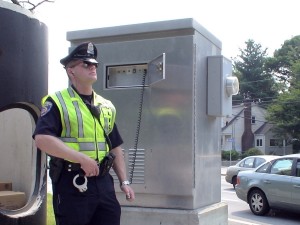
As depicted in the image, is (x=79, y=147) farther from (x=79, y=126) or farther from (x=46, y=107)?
(x=46, y=107)

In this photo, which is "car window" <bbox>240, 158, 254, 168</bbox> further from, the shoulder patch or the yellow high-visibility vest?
the shoulder patch

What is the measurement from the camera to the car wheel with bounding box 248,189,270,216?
36.0 ft

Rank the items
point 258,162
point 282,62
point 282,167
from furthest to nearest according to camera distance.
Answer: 1. point 282,62
2. point 258,162
3. point 282,167

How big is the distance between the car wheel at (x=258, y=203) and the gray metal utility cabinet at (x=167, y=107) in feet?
23.5

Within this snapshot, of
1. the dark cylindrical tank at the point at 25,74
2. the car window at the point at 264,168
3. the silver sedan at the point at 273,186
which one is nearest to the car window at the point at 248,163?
the silver sedan at the point at 273,186

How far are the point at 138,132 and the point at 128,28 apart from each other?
3.02ft

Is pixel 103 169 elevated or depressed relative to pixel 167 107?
depressed

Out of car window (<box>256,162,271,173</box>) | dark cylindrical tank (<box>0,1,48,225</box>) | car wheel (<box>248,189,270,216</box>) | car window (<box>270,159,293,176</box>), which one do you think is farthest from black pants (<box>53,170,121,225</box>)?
car window (<box>256,162,271,173</box>)

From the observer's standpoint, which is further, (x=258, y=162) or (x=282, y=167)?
(x=258, y=162)

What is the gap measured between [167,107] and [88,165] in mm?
1374

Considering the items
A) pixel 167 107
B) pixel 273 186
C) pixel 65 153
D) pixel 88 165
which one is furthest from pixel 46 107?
pixel 273 186

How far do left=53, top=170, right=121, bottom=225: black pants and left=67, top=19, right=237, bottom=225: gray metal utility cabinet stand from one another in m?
1.09

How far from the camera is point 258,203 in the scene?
Result: 439 inches

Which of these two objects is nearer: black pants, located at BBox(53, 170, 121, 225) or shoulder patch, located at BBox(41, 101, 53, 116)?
black pants, located at BBox(53, 170, 121, 225)
